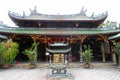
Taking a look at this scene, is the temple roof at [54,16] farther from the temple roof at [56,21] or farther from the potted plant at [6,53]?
the potted plant at [6,53]

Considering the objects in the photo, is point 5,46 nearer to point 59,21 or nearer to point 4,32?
point 4,32

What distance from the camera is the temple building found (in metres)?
14.8

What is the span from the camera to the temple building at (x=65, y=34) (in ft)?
48.7

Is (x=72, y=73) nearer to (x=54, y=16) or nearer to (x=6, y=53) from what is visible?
(x=6, y=53)

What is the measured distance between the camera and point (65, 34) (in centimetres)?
1462

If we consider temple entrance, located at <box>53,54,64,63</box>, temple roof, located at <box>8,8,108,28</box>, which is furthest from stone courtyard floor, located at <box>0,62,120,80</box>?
temple roof, located at <box>8,8,108,28</box>

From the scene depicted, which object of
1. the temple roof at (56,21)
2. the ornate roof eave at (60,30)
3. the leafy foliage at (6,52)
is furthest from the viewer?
the temple roof at (56,21)

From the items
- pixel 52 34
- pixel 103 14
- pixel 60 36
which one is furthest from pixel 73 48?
pixel 103 14

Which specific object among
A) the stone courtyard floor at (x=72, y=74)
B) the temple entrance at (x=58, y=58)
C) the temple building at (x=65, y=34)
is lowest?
the stone courtyard floor at (x=72, y=74)

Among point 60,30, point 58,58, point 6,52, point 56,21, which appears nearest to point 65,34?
point 60,30

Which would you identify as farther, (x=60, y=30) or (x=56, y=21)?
(x=56, y=21)

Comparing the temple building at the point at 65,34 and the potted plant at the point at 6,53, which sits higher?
the temple building at the point at 65,34

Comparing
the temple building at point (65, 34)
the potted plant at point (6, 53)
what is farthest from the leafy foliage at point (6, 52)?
the temple building at point (65, 34)

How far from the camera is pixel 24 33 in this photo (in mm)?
14477
